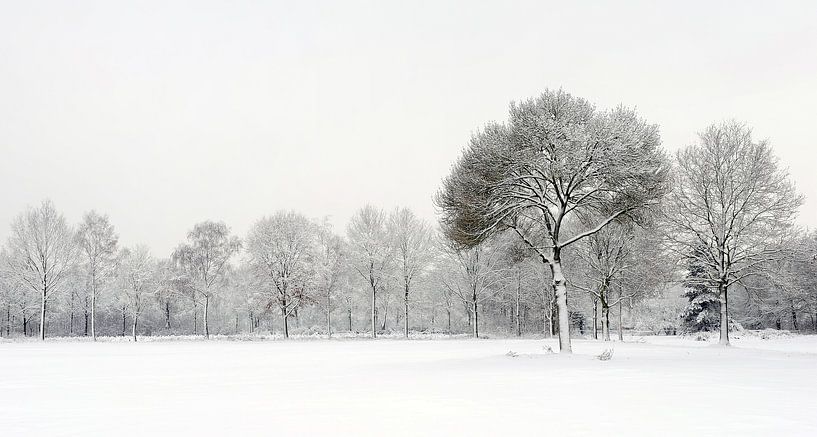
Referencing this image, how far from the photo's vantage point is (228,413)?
1010cm

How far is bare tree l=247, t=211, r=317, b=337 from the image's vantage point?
55.3 meters

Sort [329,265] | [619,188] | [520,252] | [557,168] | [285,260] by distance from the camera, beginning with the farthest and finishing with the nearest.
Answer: [329,265]
[285,260]
[520,252]
[619,188]
[557,168]

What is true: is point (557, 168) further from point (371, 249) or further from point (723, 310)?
point (371, 249)

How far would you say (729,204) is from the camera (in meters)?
34.8

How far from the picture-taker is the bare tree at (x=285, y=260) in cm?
5531

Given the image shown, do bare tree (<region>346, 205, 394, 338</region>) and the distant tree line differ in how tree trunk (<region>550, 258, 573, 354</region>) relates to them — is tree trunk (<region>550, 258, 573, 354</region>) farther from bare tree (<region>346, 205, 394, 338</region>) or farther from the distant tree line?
bare tree (<region>346, 205, 394, 338</region>)

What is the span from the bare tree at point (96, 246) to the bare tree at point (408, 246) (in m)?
31.5

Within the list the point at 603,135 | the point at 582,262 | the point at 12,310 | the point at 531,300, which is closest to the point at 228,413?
the point at 603,135

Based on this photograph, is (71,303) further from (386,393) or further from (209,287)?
(386,393)

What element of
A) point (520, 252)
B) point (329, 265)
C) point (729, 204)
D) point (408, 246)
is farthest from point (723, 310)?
point (329, 265)

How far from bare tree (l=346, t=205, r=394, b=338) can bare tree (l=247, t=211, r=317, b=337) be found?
4828 mm

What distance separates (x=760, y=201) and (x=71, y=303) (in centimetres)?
8226

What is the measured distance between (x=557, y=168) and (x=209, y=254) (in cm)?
5170

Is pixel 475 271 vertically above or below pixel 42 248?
below
